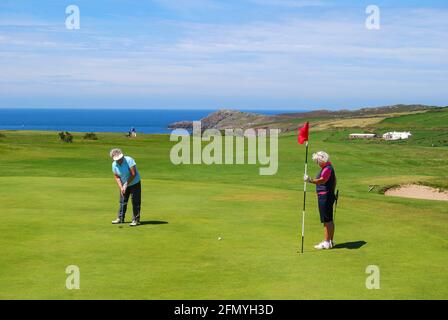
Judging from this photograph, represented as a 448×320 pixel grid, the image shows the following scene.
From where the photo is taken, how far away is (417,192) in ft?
102

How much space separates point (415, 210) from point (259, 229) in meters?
8.14

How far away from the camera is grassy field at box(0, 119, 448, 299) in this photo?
11.1 m

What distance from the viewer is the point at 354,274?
12.3m

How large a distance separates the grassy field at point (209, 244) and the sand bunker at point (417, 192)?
5.81ft

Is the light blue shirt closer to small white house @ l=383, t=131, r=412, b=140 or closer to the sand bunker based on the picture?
the sand bunker

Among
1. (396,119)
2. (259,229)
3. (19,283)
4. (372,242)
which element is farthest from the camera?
(396,119)

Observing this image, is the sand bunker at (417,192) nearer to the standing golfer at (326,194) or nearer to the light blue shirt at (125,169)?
the standing golfer at (326,194)

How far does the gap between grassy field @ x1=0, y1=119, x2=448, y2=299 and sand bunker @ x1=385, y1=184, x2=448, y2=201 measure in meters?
1.77

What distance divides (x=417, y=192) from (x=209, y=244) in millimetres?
19138

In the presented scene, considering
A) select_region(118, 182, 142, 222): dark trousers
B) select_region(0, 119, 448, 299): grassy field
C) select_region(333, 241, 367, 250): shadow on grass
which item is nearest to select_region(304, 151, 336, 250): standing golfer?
select_region(333, 241, 367, 250): shadow on grass

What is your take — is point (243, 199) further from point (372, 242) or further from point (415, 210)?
point (372, 242)

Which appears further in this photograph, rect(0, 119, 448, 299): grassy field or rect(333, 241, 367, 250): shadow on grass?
rect(333, 241, 367, 250): shadow on grass

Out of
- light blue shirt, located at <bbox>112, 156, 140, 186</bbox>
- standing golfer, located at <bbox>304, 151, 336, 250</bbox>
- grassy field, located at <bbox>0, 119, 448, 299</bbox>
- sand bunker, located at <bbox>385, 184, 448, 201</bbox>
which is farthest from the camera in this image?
sand bunker, located at <bbox>385, 184, 448, 201</bbox>
